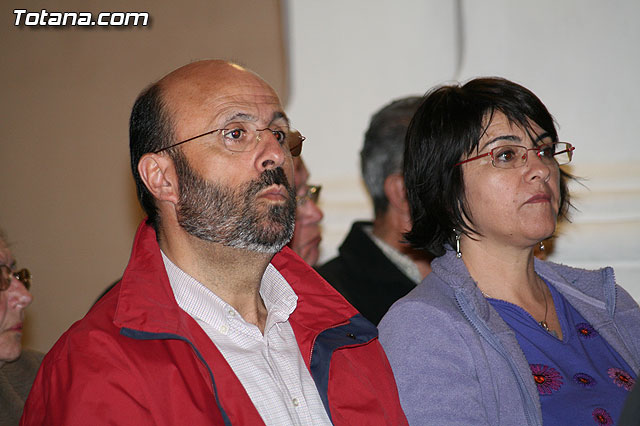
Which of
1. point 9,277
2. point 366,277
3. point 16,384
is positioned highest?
point 9,277

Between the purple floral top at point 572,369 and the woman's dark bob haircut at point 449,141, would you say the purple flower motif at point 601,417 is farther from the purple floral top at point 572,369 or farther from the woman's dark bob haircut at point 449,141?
the woman's dark bob haircut at point 449,141

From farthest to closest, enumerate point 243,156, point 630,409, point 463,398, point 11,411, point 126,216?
point 126,216 → point 11,411 → point 243,156 → point 463,398 → point 630,409

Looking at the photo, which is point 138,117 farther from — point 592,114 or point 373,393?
point 592,114

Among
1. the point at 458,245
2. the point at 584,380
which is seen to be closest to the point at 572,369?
the point at 584,380

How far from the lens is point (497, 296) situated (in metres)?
2.03

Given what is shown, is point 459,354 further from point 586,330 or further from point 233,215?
point 233,215

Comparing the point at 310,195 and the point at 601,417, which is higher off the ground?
the point at 310,195

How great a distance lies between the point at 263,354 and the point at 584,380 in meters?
0.78

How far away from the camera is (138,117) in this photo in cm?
204

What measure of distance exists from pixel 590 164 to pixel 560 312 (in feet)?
3.90

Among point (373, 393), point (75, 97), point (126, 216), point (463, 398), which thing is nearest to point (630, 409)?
point (463, 398)

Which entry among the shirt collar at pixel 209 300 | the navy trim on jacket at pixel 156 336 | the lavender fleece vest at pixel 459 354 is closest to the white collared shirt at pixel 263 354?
the shirt collar at pixel 209 300

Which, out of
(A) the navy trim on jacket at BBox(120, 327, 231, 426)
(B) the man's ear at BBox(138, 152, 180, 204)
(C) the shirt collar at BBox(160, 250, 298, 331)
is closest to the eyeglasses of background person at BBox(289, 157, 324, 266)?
(C) the shirt collar at BBox(160, 250, 298, 331)

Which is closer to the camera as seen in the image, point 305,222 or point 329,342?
point 329,342
